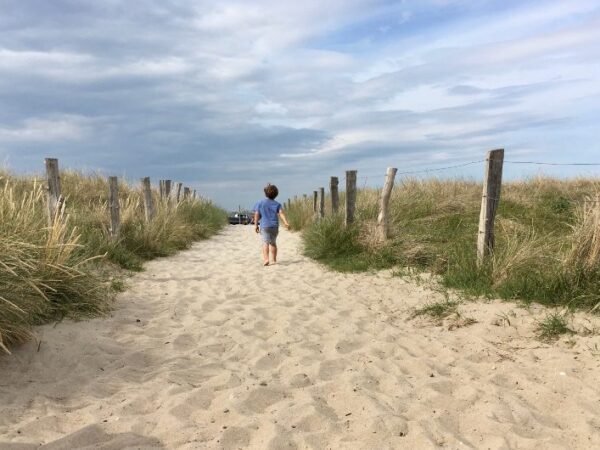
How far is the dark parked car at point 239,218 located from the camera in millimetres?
→ 30375

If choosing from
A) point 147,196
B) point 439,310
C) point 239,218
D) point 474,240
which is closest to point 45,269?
point 439,310

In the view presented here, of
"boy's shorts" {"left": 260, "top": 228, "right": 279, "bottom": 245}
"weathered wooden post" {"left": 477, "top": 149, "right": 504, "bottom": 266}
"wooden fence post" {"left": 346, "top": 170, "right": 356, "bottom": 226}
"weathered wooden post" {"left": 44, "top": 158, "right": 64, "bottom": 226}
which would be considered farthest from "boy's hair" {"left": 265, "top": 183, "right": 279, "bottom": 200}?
"weathered wooden post" {"left": 477, "top": 149, "right": 504, "bottom": 266}

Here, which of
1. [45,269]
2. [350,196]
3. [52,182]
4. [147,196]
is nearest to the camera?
[45,269]

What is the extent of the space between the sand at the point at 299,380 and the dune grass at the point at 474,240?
17.2 inches

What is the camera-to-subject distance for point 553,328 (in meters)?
4.41

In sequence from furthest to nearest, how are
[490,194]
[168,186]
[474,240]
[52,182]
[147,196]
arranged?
[168,186]
[147,196]
[474,240]
[52,182]
[490,194]

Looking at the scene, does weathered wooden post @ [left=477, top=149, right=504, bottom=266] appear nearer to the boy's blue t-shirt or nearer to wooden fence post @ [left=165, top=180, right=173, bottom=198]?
the boy's blue t-shirt

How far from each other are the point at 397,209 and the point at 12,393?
27.8 ft

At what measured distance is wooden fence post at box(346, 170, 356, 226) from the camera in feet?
31.6

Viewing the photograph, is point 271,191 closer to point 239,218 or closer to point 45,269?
point 45,269

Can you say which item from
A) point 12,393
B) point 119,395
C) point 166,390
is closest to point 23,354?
point 12,393

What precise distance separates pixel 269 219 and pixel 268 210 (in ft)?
0.69

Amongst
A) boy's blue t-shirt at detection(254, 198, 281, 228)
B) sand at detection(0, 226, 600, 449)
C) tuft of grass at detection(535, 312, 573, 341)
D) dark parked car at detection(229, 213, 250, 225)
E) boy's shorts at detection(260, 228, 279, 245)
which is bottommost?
dark parked car at detection(229, 213, 250, 225)

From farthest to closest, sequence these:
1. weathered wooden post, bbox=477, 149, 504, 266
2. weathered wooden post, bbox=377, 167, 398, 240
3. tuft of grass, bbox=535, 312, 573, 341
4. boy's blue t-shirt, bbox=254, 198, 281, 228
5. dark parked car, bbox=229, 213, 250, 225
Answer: dark parked car, bbox=229, 213, 250, 225
boy's blue t-shirt, bbox=254, 198, 281, 228
weathered wooden post, bbox=377, 167, 398, 240
weathered wooden post, bbox=477, 149, 504, 266
tuft of grass, bbox=535, 312, 573, 341
